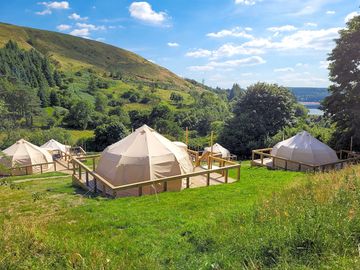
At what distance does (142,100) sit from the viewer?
389ft

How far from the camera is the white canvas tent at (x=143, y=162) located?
1338 cm

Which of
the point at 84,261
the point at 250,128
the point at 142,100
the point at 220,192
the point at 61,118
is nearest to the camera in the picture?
the point at 84,261

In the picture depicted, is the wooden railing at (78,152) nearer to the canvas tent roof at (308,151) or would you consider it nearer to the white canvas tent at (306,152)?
the white canvas tent at (306,152)

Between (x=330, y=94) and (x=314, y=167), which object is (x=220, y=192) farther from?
(x=330, y=94)

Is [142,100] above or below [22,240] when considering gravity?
above

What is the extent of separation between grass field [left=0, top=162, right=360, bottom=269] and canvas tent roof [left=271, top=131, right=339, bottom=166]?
12547 millimetres

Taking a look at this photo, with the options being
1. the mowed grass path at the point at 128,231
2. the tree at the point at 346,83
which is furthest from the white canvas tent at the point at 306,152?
the mowed grass path at the point at 128,231

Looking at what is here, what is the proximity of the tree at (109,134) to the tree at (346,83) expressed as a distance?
42.6 meters

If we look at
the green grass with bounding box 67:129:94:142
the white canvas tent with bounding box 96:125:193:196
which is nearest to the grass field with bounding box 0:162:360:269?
the white canvas tent with bounding box 96:125:193:196

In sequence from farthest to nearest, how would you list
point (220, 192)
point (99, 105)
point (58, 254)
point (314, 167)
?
point (99, 105) < point (314, 167) < point (220, 192) < point (58, 254)

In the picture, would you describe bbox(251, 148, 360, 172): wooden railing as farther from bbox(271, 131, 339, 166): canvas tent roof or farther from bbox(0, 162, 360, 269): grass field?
bbox(0, 162, 360, 269): grass field

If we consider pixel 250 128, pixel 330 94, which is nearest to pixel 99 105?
pixel 250 128

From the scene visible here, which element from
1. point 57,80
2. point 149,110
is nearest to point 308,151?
point 149,110

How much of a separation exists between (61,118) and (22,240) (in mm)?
87088
